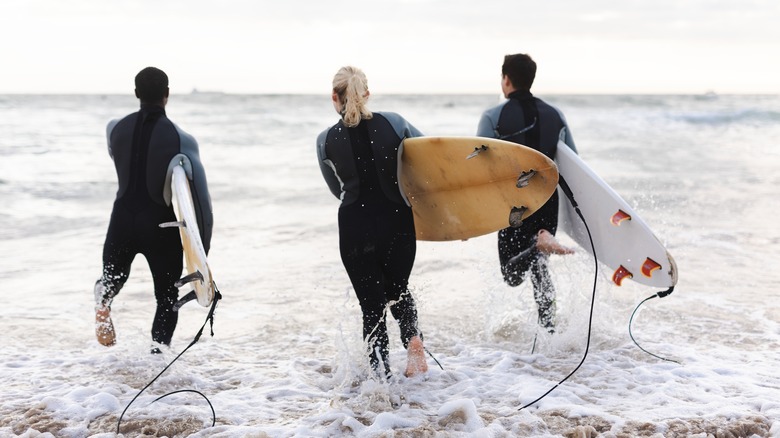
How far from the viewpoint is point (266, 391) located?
3.78 metres

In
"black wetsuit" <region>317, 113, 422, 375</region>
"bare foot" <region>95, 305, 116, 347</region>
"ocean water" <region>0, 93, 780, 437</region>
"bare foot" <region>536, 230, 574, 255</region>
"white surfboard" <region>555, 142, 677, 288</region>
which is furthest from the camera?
"bare foot" <region>536, 230, 574, 255</region>

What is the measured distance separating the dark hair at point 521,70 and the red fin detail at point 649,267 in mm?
1223

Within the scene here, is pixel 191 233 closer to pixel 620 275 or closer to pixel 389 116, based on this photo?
pixel 389 116

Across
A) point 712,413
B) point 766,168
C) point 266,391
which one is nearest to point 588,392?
point 712,413

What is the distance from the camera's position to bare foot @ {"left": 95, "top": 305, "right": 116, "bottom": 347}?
12.6 ft

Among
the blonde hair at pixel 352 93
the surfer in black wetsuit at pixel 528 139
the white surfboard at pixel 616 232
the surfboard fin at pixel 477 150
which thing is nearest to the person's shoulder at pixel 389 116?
the blonde hair at pixel 352 93

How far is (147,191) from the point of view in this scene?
3.74 m

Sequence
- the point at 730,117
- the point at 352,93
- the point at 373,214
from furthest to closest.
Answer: the point at 730,117 → the point at 373,214 → the point at 352,93

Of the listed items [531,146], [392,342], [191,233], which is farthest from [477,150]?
[191,233]

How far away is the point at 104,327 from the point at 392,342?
1758 millimetres

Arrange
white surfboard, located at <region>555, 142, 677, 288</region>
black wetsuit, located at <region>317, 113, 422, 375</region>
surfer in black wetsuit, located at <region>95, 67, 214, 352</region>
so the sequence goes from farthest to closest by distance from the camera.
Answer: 1. white surfboard, located at <region>555, 142, 677, 288</region>
2. surfer in black wetsuit, located at <region>95, 67, 214, 352</region>
3. black wetsuit, located at <region>317, 113, 422, 375</region>

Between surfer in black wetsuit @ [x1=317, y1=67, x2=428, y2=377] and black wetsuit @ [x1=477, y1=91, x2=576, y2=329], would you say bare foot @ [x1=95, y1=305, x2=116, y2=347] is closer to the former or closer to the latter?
surfer in black wetsuit @ [x1=317, y1=67, x2=428, y2=377]

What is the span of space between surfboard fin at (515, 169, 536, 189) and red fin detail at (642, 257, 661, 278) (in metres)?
0.89

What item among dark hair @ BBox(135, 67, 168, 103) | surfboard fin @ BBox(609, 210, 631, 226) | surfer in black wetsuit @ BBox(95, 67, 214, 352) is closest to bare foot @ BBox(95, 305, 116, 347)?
surfer in black wetsuit @ BBox(95, 67, 214, 352)
